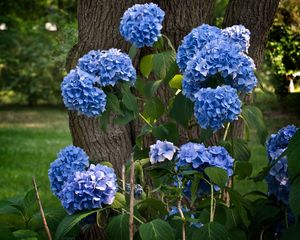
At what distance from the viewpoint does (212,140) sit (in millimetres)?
3605

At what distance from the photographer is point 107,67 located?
7.40 feet

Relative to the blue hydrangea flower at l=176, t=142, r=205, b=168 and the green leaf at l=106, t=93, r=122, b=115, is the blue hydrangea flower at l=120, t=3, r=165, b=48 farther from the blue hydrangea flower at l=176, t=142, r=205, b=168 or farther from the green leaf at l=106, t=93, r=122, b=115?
the blue hydrangea flower at l=176, t=142, r=205, b=168

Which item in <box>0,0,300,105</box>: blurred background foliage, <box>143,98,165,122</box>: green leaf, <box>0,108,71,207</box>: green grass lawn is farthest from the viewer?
<box>0,0,300,105</box>: blurred background foliage

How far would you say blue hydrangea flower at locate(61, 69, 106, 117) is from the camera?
219cm

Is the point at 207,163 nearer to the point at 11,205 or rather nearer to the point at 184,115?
the point at 184,115

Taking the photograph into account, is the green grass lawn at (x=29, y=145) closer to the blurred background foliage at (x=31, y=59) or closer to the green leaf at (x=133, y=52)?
the blurred background foliage at (x=31, y=59)

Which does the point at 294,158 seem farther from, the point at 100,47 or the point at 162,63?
the point at 100,47

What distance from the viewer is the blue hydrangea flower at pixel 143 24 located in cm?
243

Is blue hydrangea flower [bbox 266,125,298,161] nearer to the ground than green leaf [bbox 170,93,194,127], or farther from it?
nearer to the ground

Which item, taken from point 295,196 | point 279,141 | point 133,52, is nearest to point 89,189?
point 295,196

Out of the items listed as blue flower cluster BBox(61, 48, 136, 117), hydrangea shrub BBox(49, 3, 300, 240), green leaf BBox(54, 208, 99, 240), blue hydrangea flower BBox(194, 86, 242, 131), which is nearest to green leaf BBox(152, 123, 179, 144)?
hydrangea shrub BBox(49, 3, 300, 240)

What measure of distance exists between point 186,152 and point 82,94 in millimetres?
420

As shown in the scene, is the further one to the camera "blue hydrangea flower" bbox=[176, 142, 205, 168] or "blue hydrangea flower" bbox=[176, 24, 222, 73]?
"blue hydrangea flower" bbox=[176, 24, 222, 73]

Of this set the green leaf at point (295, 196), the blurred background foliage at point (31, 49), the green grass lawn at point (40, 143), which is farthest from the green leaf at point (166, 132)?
the blurred background foliage at point (31, 49)
